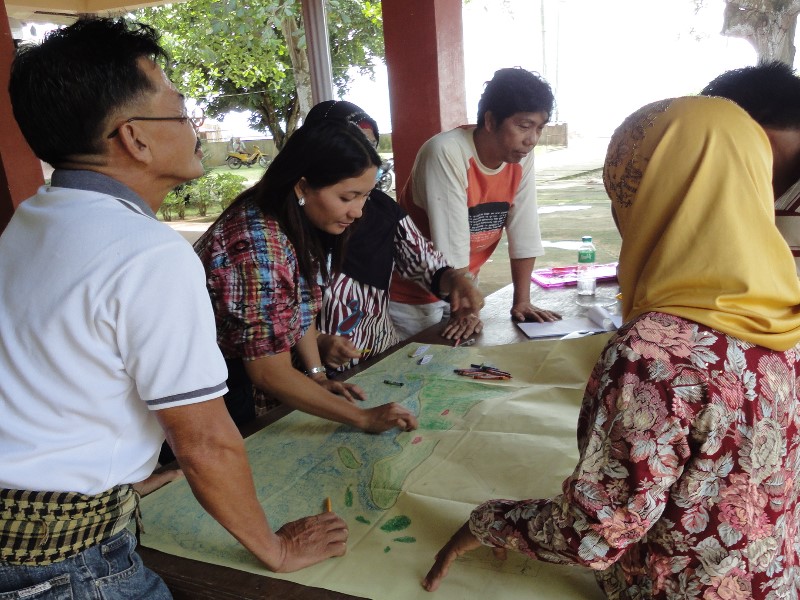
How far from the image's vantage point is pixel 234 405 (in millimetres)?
1687

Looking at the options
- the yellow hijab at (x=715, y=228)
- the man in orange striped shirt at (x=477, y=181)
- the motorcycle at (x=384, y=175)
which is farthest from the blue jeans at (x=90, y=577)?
the man in orange striped shirt at (x=477, y=181)

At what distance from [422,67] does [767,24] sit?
5819 millimetres

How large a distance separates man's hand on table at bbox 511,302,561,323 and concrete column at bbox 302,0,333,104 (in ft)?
12.0

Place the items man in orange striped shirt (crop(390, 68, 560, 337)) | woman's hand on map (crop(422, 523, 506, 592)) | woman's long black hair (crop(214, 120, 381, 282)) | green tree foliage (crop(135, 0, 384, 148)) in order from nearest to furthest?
woman's hand on map (crop(422, 523, 506, 592)) < woman's long black hair (crop(214, 120, 381, 282)) < man in orange striped shirt (crop(390, 68, 560, 337)) < green tree foliage (crop(135, 0, 384, 148))

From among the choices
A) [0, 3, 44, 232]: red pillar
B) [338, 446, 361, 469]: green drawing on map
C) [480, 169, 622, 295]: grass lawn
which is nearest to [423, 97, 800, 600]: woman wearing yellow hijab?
[338, 446, 361, 469]: green drawing on map

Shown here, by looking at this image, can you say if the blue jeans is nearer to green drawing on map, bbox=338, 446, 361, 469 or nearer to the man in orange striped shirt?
green drawing on map, bbox=338, 446, 361, 469

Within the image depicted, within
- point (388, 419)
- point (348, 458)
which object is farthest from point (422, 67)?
point (348, 458)

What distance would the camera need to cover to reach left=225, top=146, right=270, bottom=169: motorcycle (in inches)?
606

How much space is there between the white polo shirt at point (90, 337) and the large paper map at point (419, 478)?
0.35 meters

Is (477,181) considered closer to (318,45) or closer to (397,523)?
(397,523)

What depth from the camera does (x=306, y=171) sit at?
5.24ft

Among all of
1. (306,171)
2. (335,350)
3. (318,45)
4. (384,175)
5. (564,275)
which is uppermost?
(318,45)

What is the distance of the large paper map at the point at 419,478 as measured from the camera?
39.8 inches

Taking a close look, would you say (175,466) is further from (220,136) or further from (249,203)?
(220,136)
